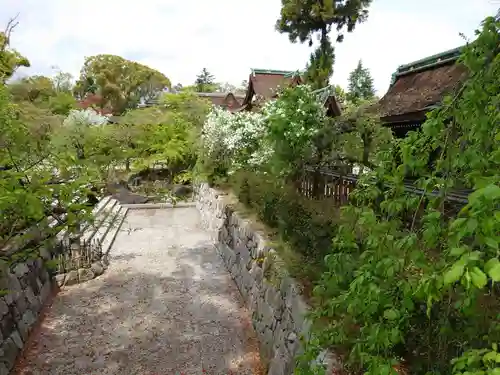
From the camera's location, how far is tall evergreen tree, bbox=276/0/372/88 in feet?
70.6

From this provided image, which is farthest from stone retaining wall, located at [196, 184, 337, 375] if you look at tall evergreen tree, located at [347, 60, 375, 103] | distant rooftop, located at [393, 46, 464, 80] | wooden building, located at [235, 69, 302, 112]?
tall evergreen tree, located at [347, 60, 375, 103]

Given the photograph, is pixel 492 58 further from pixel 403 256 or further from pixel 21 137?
pixel 21 137

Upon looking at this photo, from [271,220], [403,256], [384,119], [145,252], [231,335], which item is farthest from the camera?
[145,252]

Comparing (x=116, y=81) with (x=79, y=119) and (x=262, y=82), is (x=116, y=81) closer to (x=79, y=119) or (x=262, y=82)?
(x=262, y=82)

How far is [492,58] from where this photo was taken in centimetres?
144

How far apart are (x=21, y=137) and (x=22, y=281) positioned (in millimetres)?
2937

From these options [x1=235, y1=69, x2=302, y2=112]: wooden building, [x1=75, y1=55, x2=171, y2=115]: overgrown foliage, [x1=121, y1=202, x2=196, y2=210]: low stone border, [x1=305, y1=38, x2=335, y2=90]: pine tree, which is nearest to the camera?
[x1=121, y1=202, x2=196, y2=210]: low stone border

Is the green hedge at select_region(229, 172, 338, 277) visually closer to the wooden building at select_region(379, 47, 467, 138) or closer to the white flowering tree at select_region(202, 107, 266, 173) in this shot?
the white flowering tree at select_region(202, 107, 266, 173)

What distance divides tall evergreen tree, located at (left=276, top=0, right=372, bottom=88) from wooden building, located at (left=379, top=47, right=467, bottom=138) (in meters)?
12.7

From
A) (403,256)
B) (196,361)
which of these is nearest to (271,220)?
(196,361)

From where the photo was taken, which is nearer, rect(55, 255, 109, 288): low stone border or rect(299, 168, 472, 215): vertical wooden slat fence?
rect(299, 168, 472, 215): vertical wooden slat fence

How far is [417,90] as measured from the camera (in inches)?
316

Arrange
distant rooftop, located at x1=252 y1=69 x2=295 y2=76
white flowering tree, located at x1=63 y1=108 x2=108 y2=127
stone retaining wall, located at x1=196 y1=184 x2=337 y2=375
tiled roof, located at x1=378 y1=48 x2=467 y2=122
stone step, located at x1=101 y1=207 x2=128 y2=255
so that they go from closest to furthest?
stone retaining wall, located at x1=196 y1=184 x2=337 y2=375 < tiled roof, located at x1=378 y1=48 x2=467 y2=122 < stone step, located at x1=101 y1=207 x2=128 y2=255 < white flowering tree, located at x1=63 y1=108 x2=108 y2=127 < distant rooftop, located at x1=252 y1=69 x2=295 y2=76

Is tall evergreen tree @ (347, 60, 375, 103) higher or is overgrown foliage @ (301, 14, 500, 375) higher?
tall evergreen tree @ (347, 60, 375, 103)
